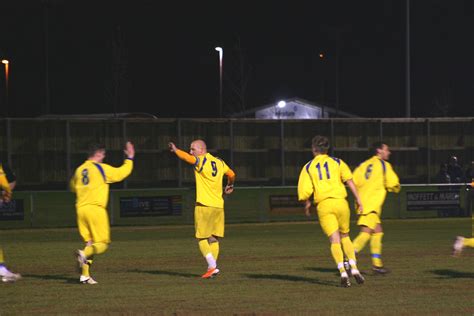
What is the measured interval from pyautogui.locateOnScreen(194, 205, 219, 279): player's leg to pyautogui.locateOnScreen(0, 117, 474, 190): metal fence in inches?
871

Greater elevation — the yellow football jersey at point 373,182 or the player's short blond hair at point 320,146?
the player's short blond hair at point 320,146

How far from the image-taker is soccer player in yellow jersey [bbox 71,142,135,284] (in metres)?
13.5

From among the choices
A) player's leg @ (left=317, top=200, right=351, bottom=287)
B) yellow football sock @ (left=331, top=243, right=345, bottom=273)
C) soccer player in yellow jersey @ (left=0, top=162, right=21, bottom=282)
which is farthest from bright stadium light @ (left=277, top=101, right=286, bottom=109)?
yellow football sock @ (left=331, top=243, right=345, bottom=273)

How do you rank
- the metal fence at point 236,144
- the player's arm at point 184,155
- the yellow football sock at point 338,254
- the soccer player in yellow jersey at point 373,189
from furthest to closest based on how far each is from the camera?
1. the metal fence at point 236,144
2. the soccer player in yellow jersey at point 373,189
3. the player's arm at point 184,155
4. the yellow football sock at point 338,254

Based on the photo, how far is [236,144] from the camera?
124 feet

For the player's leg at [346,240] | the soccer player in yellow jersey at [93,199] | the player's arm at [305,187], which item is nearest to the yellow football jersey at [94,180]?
the soccer player in yellow jersey at [93,199]

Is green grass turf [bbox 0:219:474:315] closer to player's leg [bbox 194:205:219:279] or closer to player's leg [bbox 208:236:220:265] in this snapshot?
player's leg [bbox 194:205:219:279]

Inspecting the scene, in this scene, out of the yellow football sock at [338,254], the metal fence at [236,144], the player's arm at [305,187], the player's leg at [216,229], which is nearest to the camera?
the yellow football sock at [338,254]

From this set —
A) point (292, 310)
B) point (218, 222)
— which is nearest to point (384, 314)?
point (292, 310)

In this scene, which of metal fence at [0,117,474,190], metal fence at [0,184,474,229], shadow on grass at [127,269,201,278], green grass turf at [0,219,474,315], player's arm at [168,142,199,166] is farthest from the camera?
metal fence at [0,117,474,190]

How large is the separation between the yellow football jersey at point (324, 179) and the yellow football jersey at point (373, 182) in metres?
1.68

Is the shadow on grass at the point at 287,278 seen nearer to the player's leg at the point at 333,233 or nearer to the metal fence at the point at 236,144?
the player's leg at the point at 333,233

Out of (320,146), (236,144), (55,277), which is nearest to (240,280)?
(320,146)

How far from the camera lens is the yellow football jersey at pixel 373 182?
1467 centimetres
